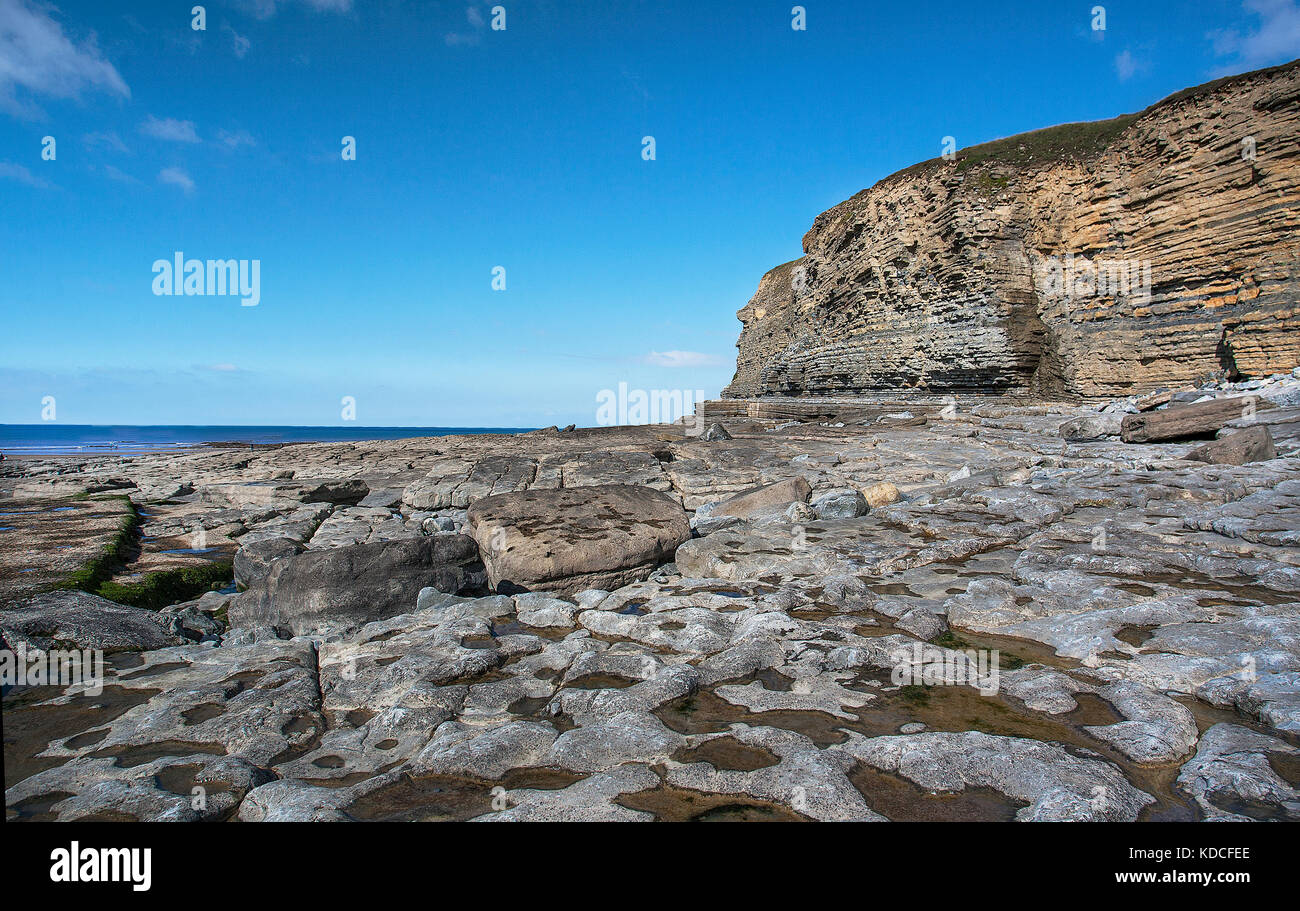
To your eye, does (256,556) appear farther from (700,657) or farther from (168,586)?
(700,657)

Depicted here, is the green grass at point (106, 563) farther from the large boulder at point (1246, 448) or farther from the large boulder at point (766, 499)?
the large boulder at point (1246, 448)

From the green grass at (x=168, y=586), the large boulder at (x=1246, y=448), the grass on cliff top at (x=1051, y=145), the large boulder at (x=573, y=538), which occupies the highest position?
the grass on cliff top at (x=1051, y=145)

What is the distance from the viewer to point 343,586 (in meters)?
4.60

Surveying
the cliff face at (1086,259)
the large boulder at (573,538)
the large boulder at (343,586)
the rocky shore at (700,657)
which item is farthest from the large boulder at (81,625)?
the cliff face at (1086,259)

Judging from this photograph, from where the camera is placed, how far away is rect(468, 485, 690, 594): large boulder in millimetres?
4891

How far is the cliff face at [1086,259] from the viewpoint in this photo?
629 inches

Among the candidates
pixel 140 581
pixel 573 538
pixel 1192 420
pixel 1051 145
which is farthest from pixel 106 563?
pixel 1051 145

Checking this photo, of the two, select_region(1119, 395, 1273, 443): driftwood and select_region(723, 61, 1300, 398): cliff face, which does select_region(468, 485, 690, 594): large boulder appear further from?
select_region(723, 61, 1300, 398): cliff face

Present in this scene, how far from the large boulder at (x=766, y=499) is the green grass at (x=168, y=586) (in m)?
5.31

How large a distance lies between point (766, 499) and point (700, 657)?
3.80 m
